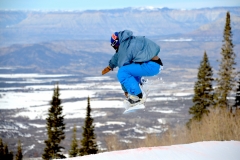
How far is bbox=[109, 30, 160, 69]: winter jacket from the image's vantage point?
30.2 ft

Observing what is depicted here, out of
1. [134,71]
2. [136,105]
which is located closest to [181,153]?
[136,105]

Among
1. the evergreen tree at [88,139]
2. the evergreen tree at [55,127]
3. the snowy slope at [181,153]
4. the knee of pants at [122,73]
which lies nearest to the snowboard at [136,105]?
the knee of pants at [122,73]

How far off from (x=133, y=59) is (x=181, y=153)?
3.14 metres

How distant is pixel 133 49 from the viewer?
9.22 metres

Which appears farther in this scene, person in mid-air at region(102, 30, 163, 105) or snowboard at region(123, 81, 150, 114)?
snowboard at region(123, 81, 150, 114)

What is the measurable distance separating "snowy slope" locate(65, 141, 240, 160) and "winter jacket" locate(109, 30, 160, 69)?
8.39ft

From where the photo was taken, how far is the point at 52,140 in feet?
173

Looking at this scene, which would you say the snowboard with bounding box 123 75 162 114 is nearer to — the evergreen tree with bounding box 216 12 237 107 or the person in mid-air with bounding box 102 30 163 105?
the person in mid-air with bounding box 102 30 163 105

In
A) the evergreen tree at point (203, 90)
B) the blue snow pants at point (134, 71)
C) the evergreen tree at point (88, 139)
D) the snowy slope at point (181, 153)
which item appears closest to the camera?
the blue snow pants at point (134, 71)

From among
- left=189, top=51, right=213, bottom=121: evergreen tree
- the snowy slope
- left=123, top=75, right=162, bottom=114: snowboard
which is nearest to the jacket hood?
left=123, top=75, right=162, bottom=114: snowboard

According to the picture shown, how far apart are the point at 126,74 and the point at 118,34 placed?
0.92 metres

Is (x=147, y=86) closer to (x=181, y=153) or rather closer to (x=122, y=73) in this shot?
(x=122, y=73)

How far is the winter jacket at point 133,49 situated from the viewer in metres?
9.20

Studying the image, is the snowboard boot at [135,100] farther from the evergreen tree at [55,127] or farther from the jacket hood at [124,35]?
the evergreen tree at [55,127]
